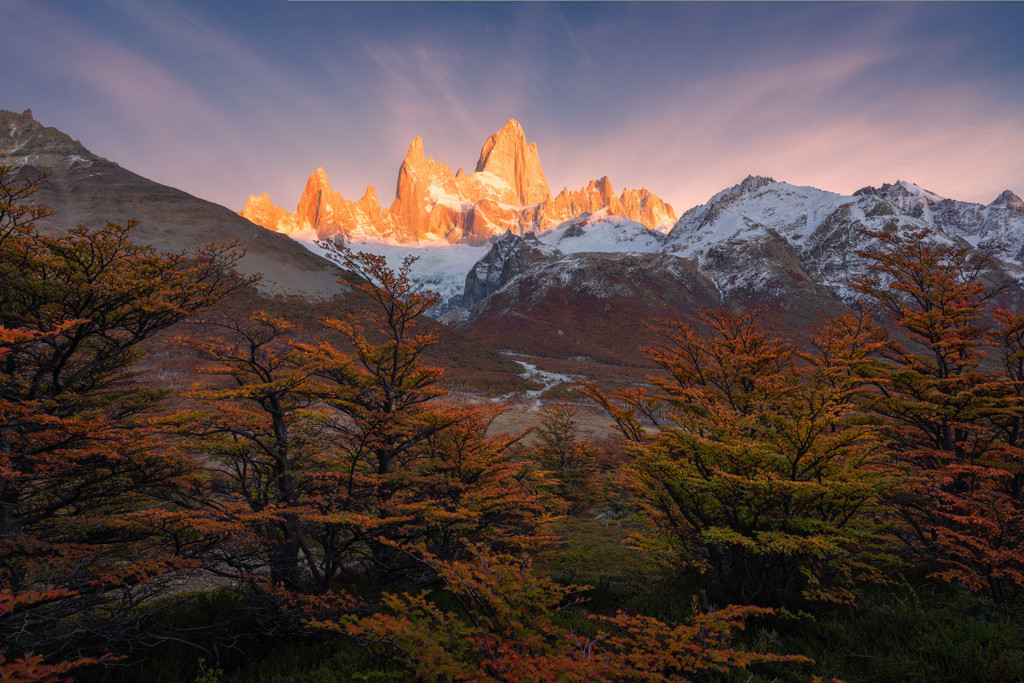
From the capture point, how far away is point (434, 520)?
834 centimetres

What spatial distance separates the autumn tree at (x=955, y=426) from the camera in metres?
7.15

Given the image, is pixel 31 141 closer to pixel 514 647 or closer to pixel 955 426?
pixel 514 647

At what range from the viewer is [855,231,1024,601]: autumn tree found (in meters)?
7.15

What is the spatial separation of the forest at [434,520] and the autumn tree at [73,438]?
68 mm

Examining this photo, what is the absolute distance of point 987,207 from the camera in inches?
5758

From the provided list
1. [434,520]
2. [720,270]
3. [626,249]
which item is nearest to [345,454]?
[434,520]

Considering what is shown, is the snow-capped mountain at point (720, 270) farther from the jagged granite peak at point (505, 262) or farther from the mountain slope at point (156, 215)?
the mountain slope at point (156, 215)

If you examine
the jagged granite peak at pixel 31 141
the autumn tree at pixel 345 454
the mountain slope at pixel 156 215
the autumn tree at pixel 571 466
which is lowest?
the autumn tree at pixel 571 466

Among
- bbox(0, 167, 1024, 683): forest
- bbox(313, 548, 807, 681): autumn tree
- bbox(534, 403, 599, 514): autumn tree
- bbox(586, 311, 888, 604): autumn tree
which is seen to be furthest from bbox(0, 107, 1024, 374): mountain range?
bbox(313, 548, 807, 681): autumn tree

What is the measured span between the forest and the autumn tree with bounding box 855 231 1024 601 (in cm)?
9

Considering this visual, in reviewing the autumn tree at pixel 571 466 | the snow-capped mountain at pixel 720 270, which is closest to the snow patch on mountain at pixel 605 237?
the snow-capped mountain at pixel 720 270

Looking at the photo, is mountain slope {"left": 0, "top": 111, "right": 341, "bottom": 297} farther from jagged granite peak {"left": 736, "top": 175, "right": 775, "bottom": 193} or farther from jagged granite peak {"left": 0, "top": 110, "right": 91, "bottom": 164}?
jagged granite peak {"left": 736, "top": 175, "right": 775, "bottom": 193}

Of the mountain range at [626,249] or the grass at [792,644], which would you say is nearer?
the grass at [792,644]

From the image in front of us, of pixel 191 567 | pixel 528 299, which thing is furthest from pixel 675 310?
pixel 191 567
